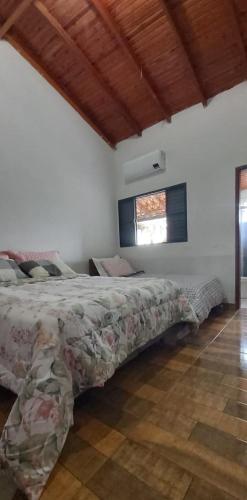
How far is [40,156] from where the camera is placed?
10.8 ft

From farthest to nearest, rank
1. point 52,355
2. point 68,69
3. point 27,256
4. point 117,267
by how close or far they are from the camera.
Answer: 1. point 117,267
2. point 68,69
3. point 27,256
4. point 52,355

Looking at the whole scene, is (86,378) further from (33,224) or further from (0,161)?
(0,161)

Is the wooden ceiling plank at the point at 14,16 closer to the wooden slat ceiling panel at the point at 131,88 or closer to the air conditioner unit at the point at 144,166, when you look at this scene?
the wooden slat ceiling panel at the point at 131,88

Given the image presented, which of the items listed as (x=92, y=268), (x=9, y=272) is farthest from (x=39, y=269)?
(x=92, y=268)

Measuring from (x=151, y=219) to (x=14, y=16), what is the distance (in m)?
3.11

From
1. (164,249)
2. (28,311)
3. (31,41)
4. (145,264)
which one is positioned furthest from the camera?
(145,264)

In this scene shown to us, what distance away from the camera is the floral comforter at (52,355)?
840mm

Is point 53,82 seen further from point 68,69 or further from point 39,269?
point 39,269

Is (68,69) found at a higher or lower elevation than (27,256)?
higher

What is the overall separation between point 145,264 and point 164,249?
468 mm

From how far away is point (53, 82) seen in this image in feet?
11.5

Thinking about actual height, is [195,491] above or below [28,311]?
below

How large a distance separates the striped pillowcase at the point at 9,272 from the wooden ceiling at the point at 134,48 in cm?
279

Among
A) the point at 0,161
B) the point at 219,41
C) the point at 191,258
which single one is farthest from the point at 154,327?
the point at 219,41
